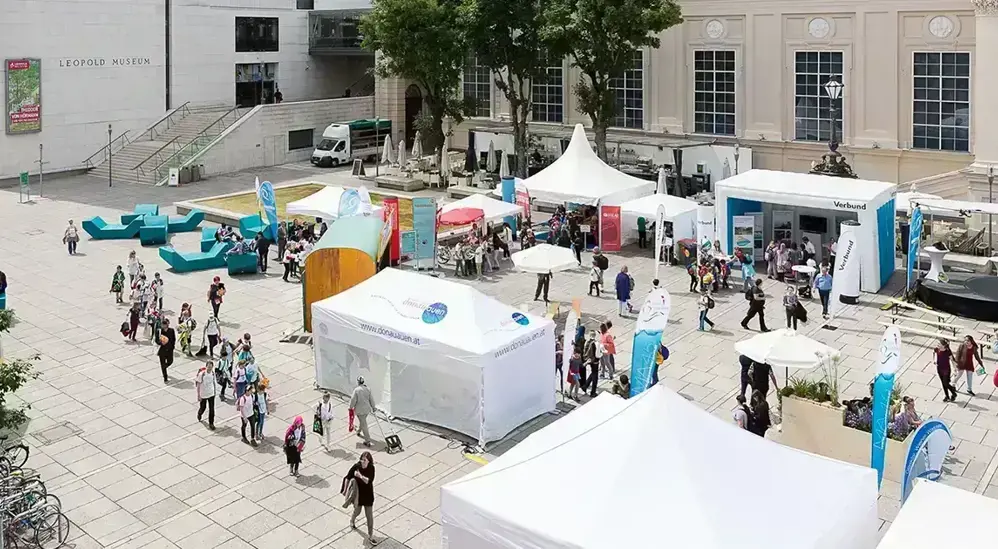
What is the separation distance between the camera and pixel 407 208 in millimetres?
36594

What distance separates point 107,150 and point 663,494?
1672 inches

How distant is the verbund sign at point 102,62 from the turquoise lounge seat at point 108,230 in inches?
590

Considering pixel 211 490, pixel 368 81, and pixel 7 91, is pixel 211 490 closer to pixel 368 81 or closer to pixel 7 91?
pixel 7 91

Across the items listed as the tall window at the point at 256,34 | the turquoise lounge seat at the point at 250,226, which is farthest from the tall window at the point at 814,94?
the tall window at the point at 256,34

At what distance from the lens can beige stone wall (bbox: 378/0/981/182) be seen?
111 ft

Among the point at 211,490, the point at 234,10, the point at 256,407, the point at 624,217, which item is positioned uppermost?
the point at 234,10

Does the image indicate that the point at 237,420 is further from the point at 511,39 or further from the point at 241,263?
the point at 511,39

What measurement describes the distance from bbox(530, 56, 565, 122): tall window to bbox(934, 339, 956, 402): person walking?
2803 cm

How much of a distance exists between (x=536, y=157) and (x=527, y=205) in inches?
452

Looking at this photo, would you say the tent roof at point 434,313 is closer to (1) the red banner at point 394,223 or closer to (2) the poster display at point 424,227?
(2) the poster display at point 424,227

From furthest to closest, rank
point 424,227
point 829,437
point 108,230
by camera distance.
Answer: point 108,230 → point 424,227 → point 829,437

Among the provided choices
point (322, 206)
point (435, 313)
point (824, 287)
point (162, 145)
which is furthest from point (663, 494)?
point (162, 145)

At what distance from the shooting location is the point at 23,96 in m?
42.4

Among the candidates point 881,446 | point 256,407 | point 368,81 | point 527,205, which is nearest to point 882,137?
point 527,205
